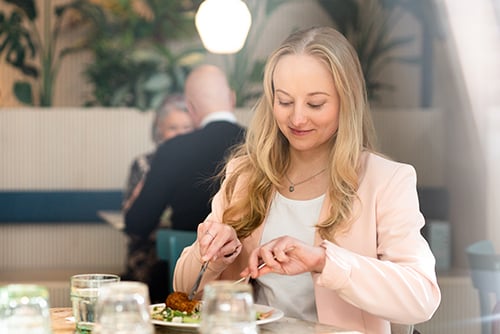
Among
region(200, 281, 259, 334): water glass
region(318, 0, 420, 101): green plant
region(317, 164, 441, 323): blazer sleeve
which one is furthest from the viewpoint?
region(318, 0, 420, 101): green plant

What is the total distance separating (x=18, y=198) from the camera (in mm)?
7133

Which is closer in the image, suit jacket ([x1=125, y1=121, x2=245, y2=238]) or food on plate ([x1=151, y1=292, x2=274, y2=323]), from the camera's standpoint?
food on plate ([x1=151, y1=292, x2=274, y2=323])

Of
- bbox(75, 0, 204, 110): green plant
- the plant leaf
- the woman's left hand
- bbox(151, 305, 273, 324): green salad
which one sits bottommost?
bbox(151, 305, 273, 324): green salad

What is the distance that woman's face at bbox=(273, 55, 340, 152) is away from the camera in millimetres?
2441

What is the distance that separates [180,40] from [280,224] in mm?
4983

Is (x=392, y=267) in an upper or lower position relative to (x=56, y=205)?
upper

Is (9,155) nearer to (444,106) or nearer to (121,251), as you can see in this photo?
(121,251)

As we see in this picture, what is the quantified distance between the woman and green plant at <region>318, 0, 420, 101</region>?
185 inches

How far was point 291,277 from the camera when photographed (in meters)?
2.49

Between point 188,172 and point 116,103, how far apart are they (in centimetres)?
268

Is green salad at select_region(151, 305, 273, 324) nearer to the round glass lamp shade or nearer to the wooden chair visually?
the wooden chair

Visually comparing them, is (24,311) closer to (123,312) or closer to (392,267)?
(123,312)

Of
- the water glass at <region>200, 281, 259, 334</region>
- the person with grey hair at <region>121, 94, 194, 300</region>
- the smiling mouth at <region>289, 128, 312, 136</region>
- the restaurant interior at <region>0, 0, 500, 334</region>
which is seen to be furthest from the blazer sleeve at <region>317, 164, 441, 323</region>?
the restaurant interior at <region>0, 0, 500, 334</region>

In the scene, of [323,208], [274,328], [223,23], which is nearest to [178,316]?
[274,328]
